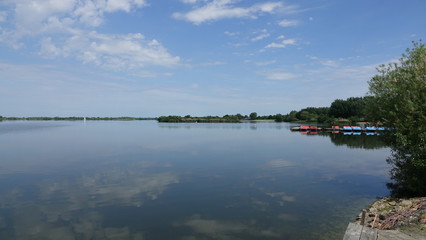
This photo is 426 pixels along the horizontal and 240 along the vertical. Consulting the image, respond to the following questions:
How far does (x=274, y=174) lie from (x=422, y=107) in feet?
40.1

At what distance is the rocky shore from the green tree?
9.19ft

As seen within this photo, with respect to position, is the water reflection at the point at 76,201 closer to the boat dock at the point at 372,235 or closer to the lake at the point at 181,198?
the lake at the point at 181,198

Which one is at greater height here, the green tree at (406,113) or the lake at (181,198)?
the green tree at (406,113)

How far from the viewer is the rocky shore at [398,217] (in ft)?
35.7

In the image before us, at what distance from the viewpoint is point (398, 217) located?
12711mm

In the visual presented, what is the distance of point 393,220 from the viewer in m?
12.4

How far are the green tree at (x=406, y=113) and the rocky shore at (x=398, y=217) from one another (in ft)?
9.19

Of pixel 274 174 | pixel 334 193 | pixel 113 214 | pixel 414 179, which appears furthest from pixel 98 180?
pixel 414 179

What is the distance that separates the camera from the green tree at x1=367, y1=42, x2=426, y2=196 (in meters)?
17.2

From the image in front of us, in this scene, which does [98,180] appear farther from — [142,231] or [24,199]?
[142,231]

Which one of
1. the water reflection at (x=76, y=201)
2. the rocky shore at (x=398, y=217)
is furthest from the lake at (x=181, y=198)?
the rocky shore at (x=398, y=217)

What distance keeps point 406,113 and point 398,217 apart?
7.89 metres

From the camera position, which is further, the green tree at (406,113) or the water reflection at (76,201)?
the green tree at (406,113)

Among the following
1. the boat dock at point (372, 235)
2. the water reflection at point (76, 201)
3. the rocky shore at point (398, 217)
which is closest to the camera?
the boat dock at point (372, 235)
